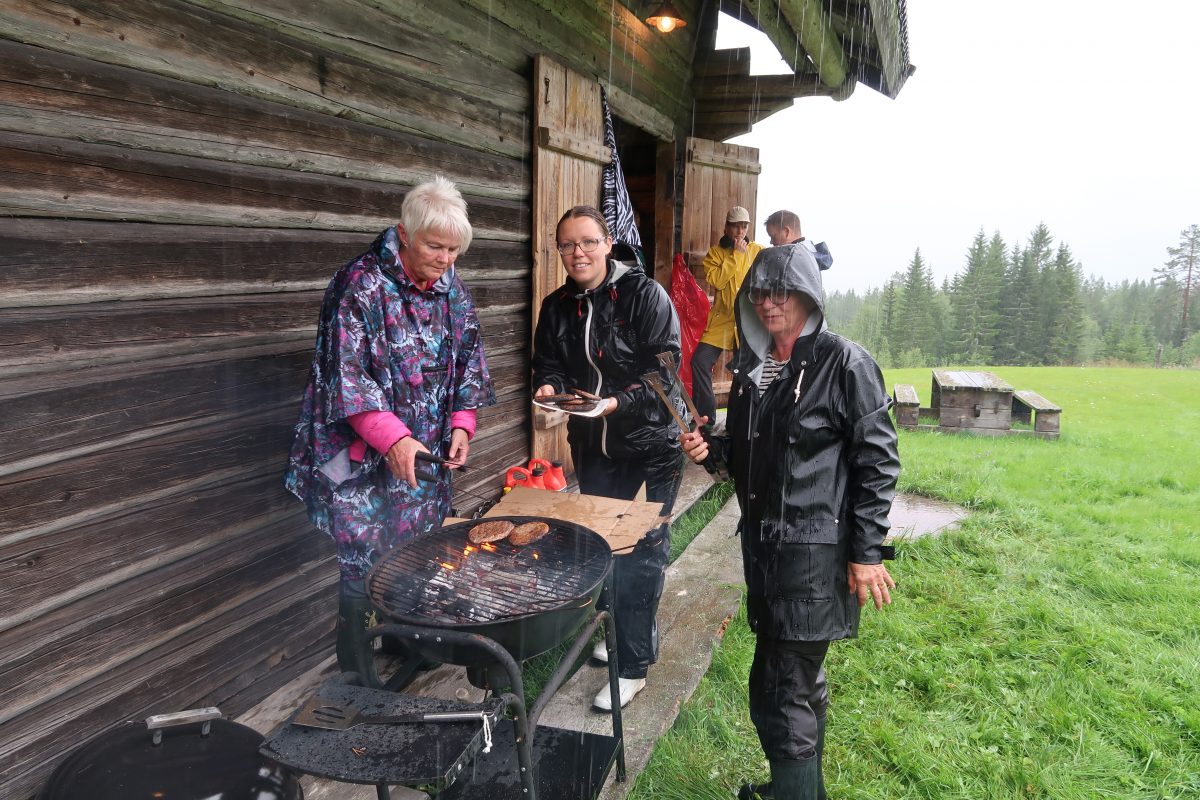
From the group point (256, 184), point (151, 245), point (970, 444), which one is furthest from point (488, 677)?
point (970, 444)

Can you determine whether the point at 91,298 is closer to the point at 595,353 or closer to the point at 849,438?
the point at 595,353

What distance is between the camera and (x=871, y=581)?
2059 mm

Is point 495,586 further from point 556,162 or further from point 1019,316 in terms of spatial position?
point 1019,316

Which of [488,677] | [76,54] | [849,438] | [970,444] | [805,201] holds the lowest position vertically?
[970,444]

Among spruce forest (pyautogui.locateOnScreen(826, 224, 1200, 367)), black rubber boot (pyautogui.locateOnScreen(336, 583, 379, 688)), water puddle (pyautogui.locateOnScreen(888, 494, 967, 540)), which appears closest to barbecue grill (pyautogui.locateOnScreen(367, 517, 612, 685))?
black rubber boot (pyautogui.locateOnScreen(336, 583, 379, 688))

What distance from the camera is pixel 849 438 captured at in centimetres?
207

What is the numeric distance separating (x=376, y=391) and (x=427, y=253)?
512 millimetres

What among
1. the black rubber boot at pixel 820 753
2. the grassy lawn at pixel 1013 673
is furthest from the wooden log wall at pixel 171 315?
the black rubber boot at pixel 820 753

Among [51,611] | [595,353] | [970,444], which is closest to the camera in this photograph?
[51,611]

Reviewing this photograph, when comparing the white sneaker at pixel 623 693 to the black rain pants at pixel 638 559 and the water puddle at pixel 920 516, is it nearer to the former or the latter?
the black rain pants at pixel 638 559

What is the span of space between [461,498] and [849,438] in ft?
8.61

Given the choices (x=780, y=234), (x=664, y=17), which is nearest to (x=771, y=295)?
(x=780, y=234)

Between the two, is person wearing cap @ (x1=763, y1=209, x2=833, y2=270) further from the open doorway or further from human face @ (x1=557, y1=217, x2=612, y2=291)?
human face @ (x1=557, y1=217, x2=612, y2=291)

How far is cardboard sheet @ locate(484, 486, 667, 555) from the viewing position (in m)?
2.42
